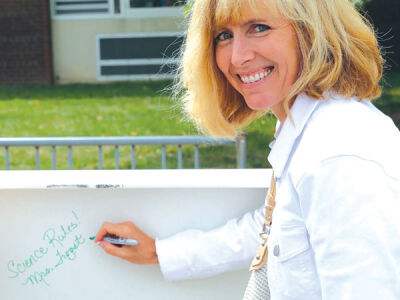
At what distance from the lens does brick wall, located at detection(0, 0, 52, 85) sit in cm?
1067

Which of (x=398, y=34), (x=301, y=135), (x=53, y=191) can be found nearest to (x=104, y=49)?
(x=398, y=34)

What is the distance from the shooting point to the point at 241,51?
4.16 feet

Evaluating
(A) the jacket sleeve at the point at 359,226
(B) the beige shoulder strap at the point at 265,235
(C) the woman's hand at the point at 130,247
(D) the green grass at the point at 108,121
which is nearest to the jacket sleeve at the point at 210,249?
(C) the woman's hand at the point at 130,247

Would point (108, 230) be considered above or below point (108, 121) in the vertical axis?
above

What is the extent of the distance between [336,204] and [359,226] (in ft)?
0.18

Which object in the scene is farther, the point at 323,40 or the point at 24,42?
the point at 24,42

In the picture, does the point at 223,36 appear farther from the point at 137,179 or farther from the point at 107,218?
Result: the point at 107,218

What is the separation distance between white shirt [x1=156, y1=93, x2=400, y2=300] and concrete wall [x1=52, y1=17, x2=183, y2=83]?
33.3 feet

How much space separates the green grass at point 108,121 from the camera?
5586mm

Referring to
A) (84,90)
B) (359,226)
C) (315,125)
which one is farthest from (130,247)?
(84,90)

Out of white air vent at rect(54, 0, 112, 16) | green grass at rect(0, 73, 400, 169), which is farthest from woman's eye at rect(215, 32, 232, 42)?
white air vent at rect(54, 0, 112, 16)

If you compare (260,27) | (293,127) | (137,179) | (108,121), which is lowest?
(108,121)

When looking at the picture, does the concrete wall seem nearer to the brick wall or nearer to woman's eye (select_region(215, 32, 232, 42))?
the brick wall

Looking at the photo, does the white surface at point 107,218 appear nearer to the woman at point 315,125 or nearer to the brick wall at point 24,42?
the woman at point 315,125
